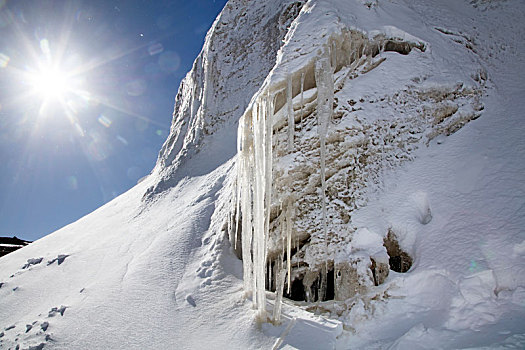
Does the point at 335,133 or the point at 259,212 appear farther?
the point at 335,133

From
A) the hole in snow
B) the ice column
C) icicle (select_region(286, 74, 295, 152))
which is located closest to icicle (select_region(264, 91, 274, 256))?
the ice column

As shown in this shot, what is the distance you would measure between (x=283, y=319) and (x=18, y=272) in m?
7.06

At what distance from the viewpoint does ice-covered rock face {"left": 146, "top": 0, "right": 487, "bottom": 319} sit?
498cm

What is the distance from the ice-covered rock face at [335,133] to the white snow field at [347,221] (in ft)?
0.13

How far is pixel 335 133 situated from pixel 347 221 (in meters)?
1.83

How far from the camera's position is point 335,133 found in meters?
5.89

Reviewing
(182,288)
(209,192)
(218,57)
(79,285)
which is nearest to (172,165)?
(209,192)

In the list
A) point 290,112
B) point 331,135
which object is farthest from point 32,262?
point 331,135

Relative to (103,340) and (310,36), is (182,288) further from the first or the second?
(310,36)

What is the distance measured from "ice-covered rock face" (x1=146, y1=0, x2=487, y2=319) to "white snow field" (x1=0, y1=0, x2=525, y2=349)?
0.13 feet

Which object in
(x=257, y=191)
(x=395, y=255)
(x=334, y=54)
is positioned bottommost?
(x=395, y=255)

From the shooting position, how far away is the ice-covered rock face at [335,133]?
498 centimetres

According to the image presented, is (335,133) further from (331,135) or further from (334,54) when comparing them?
(334,54)

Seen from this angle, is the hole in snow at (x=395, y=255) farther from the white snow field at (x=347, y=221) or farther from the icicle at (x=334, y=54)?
the icicle at (x=334, y=54)
